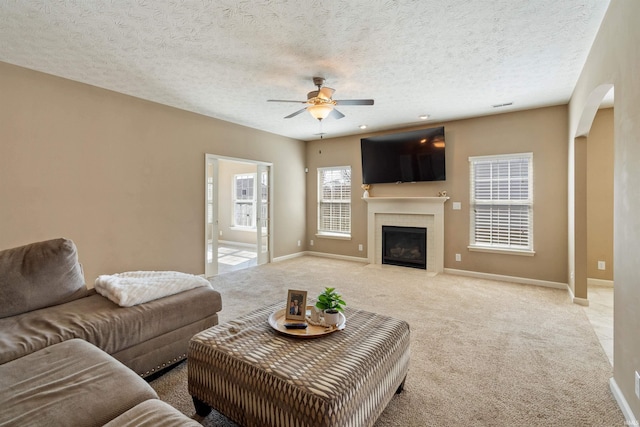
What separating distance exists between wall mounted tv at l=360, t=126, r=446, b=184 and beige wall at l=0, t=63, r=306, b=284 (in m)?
2.70

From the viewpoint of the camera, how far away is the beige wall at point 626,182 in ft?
5.54

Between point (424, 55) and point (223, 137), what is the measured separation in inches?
143

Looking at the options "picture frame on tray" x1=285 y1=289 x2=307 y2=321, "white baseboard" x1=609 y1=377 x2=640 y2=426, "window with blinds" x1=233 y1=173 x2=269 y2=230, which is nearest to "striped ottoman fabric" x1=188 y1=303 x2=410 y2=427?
"picture frame on tray" x1=285 y1=289 x2=307 y2=321

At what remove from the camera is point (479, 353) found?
2.58m

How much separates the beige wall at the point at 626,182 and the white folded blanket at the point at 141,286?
3070 mm

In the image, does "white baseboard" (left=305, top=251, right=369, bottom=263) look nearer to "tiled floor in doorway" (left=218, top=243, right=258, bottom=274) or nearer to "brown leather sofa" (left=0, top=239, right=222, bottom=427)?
"tiled floor in doorway" (left=218, top=243, right=258, bottom=274)

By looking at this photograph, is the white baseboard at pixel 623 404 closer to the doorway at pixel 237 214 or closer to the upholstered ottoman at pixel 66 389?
the upholstered ottoman at pixel 66 389

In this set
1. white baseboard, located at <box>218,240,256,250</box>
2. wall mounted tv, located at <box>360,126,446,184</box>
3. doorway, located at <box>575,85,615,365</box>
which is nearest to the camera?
doorway, located at <box>575,85,615,365</box>

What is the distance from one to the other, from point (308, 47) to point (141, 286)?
254 centimetres

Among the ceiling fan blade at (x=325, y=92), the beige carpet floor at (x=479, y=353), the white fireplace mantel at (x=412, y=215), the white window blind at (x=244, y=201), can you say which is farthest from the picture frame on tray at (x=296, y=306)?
the white window blind at (x=244, y=201)

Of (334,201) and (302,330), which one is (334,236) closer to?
(334,201)

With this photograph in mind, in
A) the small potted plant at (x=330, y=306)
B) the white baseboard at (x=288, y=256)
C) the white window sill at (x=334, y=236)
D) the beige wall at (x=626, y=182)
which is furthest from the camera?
the white window sill at (x=334, y=236)

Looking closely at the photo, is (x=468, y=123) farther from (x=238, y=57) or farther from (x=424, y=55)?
(x=238, y=57)

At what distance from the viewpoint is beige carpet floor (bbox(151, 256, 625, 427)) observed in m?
1.86
